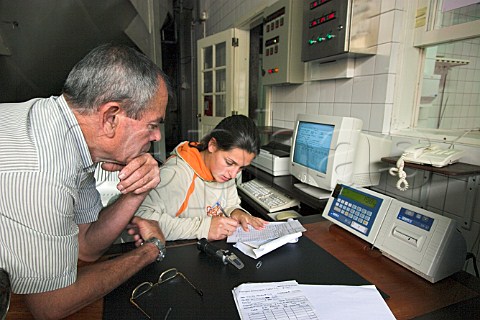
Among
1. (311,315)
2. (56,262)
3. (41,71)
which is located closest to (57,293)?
(56,262)

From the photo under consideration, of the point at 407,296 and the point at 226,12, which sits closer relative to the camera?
the point at 407,296

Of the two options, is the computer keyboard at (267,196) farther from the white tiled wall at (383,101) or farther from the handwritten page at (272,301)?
the handwritten page at (272,301)

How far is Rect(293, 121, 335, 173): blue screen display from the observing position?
1.32 metres

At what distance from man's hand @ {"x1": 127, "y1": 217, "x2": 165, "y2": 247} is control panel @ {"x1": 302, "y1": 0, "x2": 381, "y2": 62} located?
122 cm

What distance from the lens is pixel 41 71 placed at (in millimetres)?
1342

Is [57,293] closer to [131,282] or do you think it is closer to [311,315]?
[131,282]

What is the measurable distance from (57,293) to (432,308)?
76 cm

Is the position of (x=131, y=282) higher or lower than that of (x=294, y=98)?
lower

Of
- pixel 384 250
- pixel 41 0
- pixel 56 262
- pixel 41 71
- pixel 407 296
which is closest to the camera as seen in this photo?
pixel 56 262

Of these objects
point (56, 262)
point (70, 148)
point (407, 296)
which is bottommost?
point (407, 296)

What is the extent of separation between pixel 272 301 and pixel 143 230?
449 mm

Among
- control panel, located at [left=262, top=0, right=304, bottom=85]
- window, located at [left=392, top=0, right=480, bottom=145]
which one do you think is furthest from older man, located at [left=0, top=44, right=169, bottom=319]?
control panel, located at [left=262, top=0, right=304, bottom=85]

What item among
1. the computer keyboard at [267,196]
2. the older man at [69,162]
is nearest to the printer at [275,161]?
the computer keyboard at [267,196]

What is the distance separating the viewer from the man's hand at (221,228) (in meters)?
0.91
